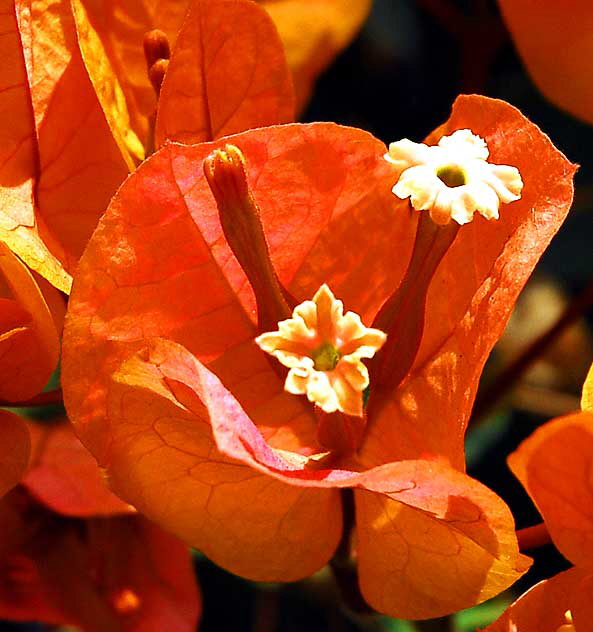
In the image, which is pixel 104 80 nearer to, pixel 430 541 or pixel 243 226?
pixel 243 226

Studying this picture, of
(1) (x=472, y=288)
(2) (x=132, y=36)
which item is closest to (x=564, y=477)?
(1) (x=472, y=288)

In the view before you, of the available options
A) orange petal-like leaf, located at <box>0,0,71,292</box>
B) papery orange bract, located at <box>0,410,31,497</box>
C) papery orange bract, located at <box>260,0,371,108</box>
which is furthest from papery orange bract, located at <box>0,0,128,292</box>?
papery orange bract, located at <box>260,0,371,108</box>

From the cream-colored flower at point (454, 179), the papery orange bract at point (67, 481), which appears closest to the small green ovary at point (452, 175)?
the cream-colored flower at point (454, 179)

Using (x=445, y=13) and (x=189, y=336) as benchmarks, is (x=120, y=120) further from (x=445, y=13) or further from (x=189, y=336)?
(x=445, y=13)

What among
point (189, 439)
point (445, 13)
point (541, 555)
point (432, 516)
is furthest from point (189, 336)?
point (541, 555)

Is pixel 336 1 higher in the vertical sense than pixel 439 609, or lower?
higher

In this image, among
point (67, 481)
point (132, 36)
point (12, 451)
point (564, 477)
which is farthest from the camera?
point (67, 481)
